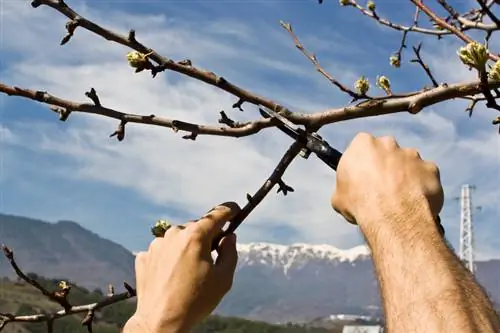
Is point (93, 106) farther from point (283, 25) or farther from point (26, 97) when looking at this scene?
point (283, 25)

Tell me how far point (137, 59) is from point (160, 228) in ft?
1.67

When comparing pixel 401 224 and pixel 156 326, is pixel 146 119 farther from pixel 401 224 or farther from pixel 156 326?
pixel 401 224

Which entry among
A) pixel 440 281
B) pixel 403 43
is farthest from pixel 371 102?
pixel 403 43

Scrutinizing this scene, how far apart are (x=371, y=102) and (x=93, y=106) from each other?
80cm

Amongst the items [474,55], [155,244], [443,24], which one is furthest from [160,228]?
[443,24]

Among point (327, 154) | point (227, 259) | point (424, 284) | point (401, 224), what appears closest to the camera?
point (424, 284)

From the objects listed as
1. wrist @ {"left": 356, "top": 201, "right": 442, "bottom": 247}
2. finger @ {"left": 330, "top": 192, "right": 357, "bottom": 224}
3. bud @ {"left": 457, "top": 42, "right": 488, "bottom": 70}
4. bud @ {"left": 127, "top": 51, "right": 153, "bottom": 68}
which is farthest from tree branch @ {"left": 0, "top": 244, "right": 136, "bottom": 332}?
bud @ {"left": 457, "top": 42, "right": 488, "bottom": 70}

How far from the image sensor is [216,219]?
1835 millimetres

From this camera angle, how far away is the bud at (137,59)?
215 cm

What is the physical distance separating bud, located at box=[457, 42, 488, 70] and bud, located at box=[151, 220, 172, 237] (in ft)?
2.94

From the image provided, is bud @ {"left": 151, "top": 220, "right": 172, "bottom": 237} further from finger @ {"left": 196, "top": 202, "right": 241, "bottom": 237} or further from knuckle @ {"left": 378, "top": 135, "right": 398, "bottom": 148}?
knuckle @ {"left": 378, "top": 135, "right": 398, "bottom": 148}

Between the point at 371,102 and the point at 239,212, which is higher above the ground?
the point at 371,102

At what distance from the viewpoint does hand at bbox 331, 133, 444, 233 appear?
156 centimetres

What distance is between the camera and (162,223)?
203cm
